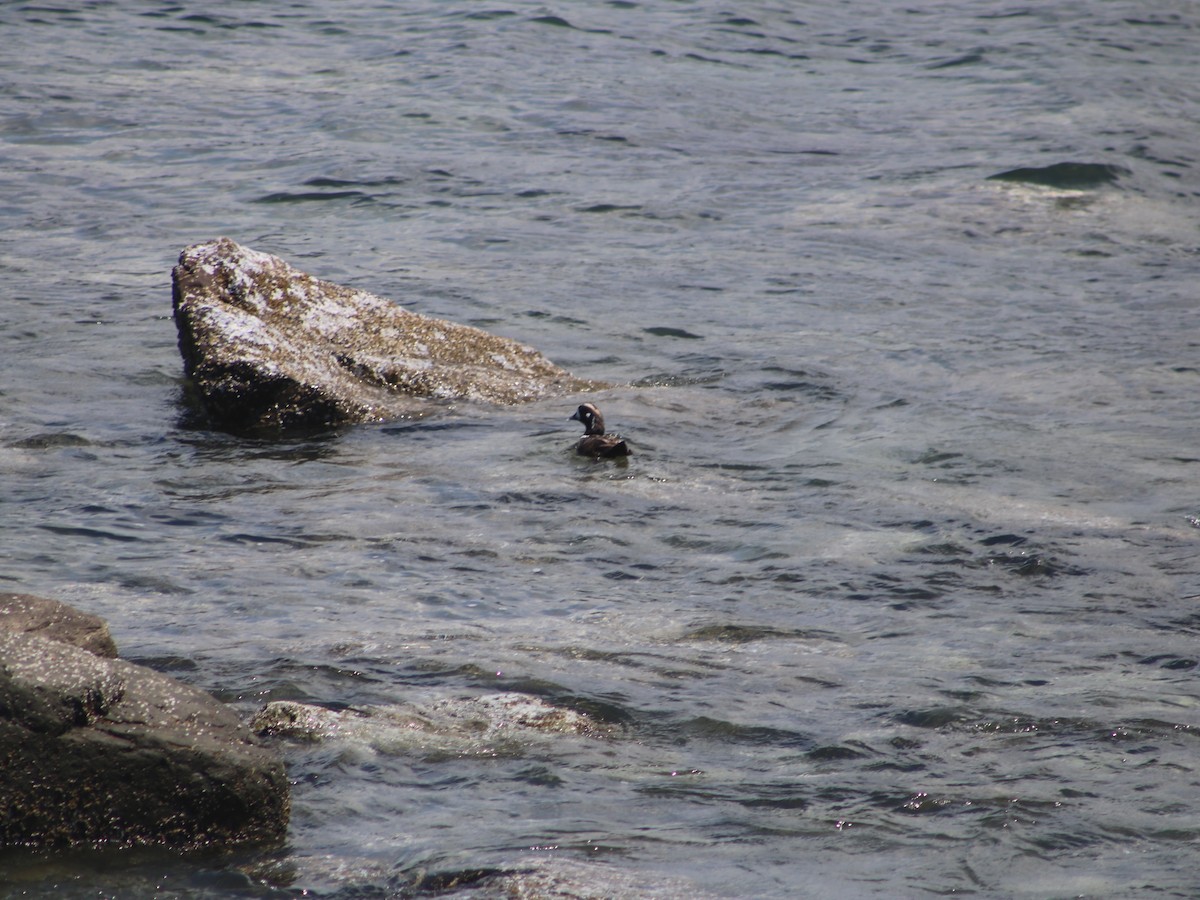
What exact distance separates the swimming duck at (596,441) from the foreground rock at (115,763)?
4.27 metres

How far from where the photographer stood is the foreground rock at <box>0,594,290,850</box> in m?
4.42

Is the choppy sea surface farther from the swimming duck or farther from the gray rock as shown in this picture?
the gray rock

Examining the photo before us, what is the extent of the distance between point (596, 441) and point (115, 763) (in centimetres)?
461

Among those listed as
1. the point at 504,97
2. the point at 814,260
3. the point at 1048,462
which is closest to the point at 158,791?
the point at 1048,462

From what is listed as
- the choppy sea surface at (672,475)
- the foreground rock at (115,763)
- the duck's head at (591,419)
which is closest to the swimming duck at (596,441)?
the duck's head at (591,419)

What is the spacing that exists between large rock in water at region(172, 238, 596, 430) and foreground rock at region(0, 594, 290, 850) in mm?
4744

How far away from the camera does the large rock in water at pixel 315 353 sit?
9320mm

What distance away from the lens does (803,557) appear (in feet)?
24.5

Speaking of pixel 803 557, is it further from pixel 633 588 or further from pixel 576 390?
pixel 576 390

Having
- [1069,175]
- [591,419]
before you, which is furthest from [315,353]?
Result: [1069,175]

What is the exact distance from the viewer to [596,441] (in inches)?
345

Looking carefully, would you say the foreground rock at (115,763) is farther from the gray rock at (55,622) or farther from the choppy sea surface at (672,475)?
the gray rock at (55,622)

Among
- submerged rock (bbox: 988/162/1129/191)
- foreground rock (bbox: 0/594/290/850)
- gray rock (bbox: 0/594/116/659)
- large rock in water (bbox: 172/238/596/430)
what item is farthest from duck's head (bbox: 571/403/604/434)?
submerged rock (bbox: 988/162/1129/191)

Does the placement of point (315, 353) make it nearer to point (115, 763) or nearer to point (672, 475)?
point (672, 475)
